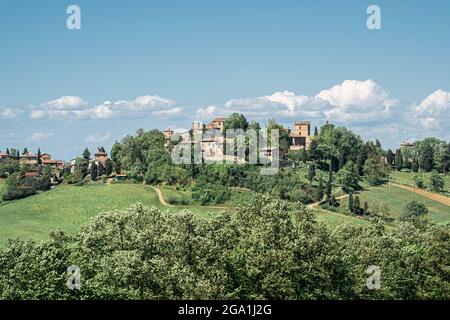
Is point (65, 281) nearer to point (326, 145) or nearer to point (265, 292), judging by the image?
point (265, 292)

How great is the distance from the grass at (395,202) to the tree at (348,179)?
2.50 m

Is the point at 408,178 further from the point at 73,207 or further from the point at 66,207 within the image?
the point at 66,207

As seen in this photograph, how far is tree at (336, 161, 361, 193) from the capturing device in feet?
348

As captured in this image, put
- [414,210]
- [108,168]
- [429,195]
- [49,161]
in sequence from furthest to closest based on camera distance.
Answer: [49,161] < [108,168] < [429,195] < [414,210]

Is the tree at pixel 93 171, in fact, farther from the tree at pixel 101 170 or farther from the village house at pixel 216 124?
the village house at pixel 216 124

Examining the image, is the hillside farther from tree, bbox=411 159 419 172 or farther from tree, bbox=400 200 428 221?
tree, bbox=411 159 419 172

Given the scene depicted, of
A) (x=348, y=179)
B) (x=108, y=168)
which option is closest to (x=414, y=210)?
(x=348, y=179)

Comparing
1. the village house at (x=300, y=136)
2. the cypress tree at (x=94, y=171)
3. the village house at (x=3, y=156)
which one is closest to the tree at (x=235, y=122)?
the village house at (x=300, y=136)

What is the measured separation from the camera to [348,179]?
106938mm

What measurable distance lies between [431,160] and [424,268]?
104 meters

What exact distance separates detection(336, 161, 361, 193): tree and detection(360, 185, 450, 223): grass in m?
Answer: 2.50

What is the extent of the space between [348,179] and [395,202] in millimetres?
8925

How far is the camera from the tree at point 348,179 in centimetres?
10606
